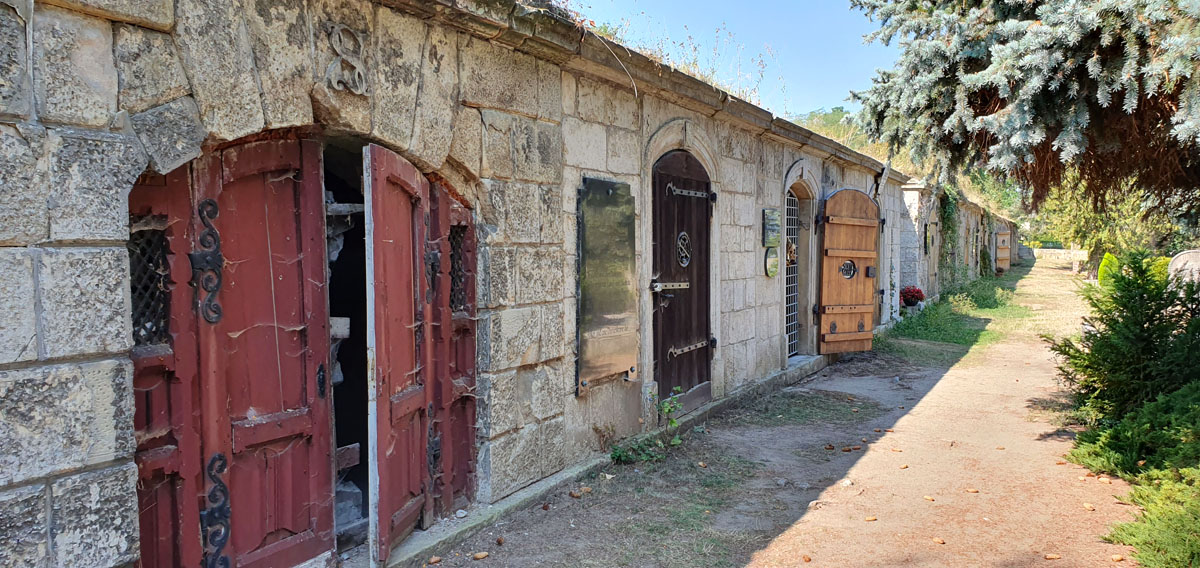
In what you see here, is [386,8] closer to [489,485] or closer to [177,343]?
[177,343]

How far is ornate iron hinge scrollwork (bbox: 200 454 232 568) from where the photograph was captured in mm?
2836

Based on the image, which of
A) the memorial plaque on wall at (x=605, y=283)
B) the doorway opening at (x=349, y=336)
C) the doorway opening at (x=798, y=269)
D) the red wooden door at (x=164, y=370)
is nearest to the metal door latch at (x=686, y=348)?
the memorial plaque on wall at (x=605, y=283)

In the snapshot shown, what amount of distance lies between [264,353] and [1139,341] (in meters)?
6.49

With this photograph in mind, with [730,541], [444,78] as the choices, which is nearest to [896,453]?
[730,541]

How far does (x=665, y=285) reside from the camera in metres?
5.99

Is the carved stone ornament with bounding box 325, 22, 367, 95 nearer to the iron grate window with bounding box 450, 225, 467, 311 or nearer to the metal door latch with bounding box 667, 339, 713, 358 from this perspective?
the iron grate window with bounding box 450, 225, 467, 311

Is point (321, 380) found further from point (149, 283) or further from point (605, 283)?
point (605, 283)

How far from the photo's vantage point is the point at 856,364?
9.98 meters

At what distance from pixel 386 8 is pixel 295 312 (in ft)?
4.85

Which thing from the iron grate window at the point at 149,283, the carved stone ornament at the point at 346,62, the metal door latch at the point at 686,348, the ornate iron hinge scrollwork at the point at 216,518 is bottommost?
the ornate iron hinge scrollwork at the point at 216,518

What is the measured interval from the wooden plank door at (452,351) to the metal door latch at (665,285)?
80.6 inches

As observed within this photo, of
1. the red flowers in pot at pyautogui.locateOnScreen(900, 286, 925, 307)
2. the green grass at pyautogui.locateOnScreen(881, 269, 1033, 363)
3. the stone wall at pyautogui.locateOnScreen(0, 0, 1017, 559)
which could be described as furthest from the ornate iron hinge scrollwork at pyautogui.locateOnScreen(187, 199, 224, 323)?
the red flowers in pot at pyautogui.locateOnScreen(900, 286, 925, 307)

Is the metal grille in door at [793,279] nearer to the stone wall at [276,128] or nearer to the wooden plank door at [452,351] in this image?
the stone wall at [276,128]

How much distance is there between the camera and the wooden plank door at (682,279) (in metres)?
5.94
